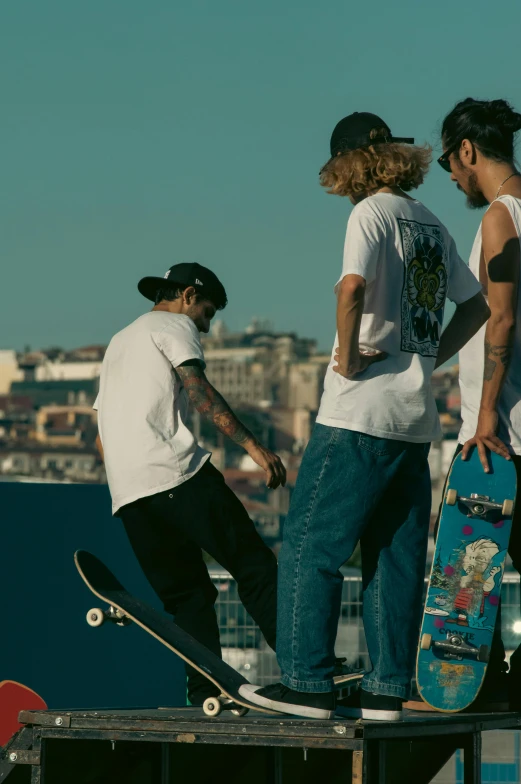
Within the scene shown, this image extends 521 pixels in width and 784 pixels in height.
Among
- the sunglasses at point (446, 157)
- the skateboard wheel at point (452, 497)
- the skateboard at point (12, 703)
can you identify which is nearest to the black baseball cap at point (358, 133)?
the sunglasses at point (446, 157)

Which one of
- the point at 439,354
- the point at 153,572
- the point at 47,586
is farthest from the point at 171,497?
the point at 47,586

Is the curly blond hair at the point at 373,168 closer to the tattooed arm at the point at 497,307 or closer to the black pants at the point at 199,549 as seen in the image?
the tattooed arm at the point at 497,307

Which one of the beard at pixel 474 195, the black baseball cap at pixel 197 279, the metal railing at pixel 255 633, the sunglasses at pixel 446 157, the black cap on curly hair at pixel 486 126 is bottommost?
the metal railing at pixel 255 633

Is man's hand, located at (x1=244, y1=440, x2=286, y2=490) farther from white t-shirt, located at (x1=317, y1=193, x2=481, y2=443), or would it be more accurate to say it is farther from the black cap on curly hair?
the black cap on curly hair

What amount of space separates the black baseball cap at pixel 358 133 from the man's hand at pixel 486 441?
0.97 meters

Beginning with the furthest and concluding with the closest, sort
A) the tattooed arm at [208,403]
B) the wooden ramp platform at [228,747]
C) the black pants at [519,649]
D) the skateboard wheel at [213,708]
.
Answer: the tattooed arm at [208,403]
the black pants at [519,649]
the skateboard wheel at [213,708]
the wooden ramp platform at [228,747]

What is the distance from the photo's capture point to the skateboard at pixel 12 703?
605 centimetres

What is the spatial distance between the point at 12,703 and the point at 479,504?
8.25ft

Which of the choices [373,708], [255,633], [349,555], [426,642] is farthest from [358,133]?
[255,633]

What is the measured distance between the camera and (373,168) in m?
4.50

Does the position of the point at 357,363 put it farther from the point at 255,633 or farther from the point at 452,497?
the point at 255,633

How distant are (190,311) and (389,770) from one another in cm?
206

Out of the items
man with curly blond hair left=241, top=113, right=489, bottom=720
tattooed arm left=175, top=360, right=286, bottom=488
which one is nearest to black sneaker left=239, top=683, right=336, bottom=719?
man with curly blond hair left=241, top=113, right=489, bottom=720

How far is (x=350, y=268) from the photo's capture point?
4254 millimetres
